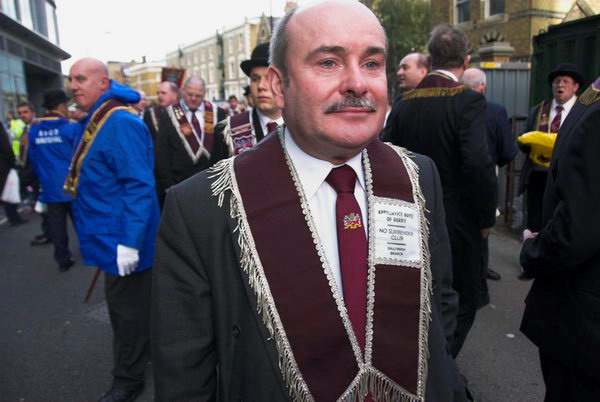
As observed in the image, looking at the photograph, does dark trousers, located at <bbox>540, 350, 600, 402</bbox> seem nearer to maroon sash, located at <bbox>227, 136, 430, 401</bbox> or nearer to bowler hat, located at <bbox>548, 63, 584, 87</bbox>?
maroon sash, located at <bbox>227, 136, 430, 401</bbox>

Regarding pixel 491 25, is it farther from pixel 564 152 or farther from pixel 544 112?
pixel 564 152

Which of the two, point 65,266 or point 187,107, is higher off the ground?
point 187,107

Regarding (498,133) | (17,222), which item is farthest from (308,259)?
(17,222)

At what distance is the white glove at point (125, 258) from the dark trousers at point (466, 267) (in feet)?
6.93

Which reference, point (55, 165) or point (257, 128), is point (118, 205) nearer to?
point (257, 128)

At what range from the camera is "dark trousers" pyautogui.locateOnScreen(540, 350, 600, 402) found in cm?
181

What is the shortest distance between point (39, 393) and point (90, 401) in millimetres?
434

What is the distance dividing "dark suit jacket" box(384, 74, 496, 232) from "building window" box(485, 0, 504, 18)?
15999mm

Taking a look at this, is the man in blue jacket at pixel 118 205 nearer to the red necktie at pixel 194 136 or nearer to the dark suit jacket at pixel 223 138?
the dark suit jacket at pixel 223 138

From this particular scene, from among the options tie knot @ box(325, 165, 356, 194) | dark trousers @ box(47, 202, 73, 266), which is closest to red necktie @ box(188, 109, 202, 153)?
dark trousers @ box(47, 202, 73, 266)

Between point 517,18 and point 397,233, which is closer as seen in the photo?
point 397,233

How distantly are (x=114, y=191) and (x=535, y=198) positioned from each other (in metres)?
4.40

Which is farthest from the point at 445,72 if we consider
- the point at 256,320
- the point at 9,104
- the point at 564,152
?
the point at 9,104

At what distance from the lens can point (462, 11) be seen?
1850cm
